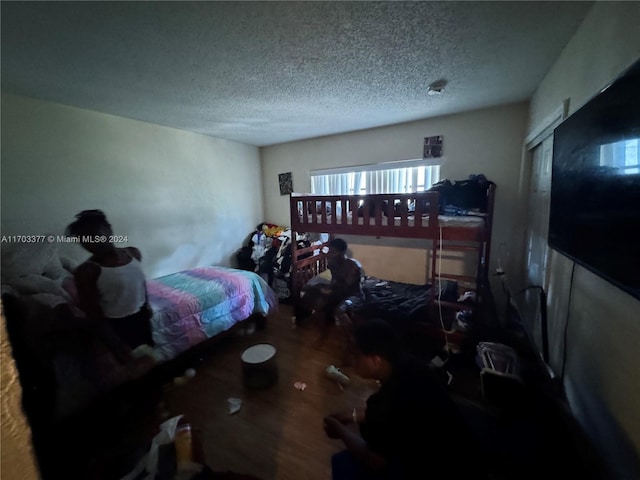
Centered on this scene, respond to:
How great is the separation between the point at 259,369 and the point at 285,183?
2.89m

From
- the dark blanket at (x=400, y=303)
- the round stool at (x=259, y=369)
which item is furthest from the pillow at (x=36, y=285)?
the dark blanket at (x=400, y=303)

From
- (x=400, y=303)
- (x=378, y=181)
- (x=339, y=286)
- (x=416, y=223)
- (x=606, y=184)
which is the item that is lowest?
(x=400, y=303)

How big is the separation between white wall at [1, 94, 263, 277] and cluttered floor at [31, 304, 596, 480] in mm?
1103

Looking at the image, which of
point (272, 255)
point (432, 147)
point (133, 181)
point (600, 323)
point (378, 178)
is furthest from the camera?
point (272, 255)

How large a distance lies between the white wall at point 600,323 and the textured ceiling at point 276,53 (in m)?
0.21

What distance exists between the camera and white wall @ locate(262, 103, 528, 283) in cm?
269

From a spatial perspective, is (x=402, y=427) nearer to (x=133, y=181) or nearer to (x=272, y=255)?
(x=272, y=255)

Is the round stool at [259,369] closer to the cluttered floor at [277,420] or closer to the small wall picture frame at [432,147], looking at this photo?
the cluttered floor at [277,420]

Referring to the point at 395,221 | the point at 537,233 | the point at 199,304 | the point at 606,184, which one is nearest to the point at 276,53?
the point at 395,221

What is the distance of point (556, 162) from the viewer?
136 centimetres

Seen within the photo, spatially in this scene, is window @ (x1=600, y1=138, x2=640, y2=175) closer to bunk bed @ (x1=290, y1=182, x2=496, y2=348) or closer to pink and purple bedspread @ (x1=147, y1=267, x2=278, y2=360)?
bunk bed @ (x1=290, y1=182, x2=496, y2=348)

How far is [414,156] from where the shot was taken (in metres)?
3.12

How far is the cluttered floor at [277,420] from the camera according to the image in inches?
47.4

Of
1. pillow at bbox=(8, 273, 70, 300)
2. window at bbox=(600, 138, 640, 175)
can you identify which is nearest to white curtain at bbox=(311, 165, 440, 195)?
window at bbox=(600, 138, 640, 175)
